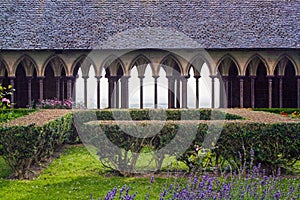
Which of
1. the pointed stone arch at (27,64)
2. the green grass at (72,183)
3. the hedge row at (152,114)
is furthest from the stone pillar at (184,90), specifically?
the green grass at (72,183)

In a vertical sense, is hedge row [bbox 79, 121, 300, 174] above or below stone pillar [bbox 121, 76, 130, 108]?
below

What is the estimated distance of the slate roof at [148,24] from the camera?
19547 mm

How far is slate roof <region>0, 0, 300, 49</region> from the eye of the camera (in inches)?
770

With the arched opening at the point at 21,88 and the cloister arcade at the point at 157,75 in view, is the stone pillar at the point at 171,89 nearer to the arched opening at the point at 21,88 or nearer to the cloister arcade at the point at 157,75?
the cloister arcade at the point at 157,75

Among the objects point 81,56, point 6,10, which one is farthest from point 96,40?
point 6,10

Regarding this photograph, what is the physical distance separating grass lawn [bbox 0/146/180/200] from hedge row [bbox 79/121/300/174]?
62cm

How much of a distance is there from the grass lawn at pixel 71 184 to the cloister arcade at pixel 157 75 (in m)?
9.41

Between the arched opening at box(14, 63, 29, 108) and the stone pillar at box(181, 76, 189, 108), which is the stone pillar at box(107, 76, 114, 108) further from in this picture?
the arched opening at box(14, 63, 29, 108)

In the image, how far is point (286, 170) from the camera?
9469 millimetres

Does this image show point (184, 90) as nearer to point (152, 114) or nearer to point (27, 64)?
point (152, 114)

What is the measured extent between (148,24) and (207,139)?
486 inches

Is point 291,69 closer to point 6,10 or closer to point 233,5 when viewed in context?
point 233,5

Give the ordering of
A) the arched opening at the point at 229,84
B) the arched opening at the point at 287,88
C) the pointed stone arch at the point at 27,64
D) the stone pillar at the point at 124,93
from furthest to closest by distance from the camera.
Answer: the arched opening at the point at 287,88 < the arched opening at the point at 229,84 < the stone pillar at the point at 124,93 < the pointed stone arch at the point at 27,64

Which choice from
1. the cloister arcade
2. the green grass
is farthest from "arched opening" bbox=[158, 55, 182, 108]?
the green grass
